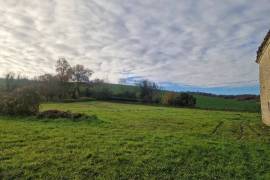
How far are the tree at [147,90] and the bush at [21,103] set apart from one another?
47337mm

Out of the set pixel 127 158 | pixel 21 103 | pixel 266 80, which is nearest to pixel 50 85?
pixel 21 103

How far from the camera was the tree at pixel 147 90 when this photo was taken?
7412 cm

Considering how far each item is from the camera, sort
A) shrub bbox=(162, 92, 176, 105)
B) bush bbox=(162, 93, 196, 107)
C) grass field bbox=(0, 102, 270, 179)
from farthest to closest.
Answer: shrub bbox=(162, 92, 176, 105) → bush bbox=(162, 93, 196, 107) → grass field bbox=(0, 102, 270, 179)

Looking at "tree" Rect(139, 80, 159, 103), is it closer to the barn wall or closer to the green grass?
the green grass

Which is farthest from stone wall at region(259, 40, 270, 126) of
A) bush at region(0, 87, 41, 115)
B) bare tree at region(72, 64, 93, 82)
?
bare tree at region(72, 64, 93, 82)

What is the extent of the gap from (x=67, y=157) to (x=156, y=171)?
330 centimetres

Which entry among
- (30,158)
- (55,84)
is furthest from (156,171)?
(55,84)

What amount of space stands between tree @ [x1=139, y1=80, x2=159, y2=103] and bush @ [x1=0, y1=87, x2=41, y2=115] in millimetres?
47337

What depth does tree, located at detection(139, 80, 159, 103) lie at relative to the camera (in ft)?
243

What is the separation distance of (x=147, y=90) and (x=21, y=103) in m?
56.2

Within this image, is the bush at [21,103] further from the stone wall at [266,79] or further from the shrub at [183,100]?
the shrub at [183,100]

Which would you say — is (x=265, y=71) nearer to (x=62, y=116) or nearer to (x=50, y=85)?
(x=62, y=116)

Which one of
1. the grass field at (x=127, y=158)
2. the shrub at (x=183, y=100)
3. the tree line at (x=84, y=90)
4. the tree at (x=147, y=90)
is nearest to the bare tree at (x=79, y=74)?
the tree line at (x=84, y=90)

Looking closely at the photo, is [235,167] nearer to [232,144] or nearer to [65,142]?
[232,144]
